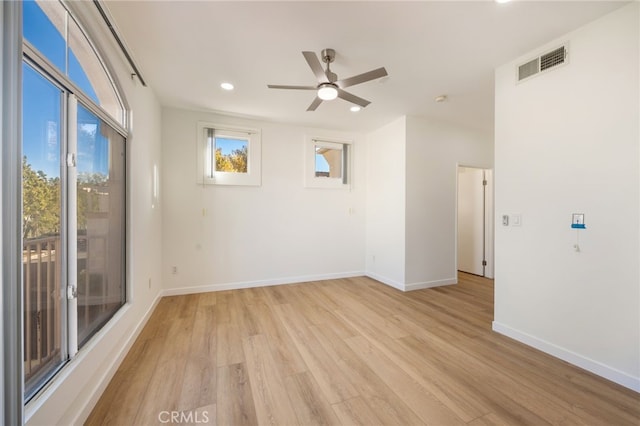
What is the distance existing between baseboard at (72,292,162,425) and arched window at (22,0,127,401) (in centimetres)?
32

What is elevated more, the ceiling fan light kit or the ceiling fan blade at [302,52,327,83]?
the ceiling fan blade at [302,52,327,83]

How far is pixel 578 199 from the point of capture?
2.12 meters

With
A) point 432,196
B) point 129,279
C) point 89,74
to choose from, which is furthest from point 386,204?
point 89,74

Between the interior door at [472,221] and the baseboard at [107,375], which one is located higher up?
the interior door at [472,221]

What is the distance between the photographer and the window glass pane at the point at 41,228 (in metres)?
1.26

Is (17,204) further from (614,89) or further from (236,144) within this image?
(614,89)

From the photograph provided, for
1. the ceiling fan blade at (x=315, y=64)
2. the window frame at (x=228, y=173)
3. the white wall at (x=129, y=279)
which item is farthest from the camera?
the window frame at (x=228, y=173)

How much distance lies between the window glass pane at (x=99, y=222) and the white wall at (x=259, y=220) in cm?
151

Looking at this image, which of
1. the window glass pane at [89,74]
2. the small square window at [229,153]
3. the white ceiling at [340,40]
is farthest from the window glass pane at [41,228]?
the small square window at [229,153]

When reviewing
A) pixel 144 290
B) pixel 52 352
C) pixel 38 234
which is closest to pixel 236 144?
pixel 144 290

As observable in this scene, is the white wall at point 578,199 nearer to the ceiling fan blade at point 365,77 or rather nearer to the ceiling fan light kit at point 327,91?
the ceiling fan blade at point 365,77

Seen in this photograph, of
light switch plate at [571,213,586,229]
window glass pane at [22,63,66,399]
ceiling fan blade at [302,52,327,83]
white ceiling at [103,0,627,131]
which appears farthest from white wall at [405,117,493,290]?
window glass pane at [22,63,66,399]

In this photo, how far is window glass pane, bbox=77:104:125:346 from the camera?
5.75 feet

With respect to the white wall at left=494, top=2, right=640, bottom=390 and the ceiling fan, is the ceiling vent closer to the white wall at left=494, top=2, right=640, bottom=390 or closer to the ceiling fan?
the white wall at left=494, top=2, right=640, bottom=390
